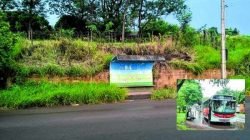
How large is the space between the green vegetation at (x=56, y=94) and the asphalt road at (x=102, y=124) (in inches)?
22.7

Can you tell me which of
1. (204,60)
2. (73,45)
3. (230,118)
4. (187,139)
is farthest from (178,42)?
(230,118)

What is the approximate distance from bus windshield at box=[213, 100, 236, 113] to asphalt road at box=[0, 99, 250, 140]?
5.32 m

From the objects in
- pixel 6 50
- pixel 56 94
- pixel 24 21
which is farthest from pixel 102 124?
pixel 24 21

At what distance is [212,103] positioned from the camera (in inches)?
144

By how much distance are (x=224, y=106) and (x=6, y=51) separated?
13514 mm

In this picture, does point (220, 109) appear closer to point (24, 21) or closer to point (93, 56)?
point (93, 56)

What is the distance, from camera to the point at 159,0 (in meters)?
31.0

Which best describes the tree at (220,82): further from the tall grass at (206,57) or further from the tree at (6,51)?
the tall grass at (206,57)

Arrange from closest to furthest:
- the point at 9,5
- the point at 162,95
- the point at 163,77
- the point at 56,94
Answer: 1. the point at 56,94
2. the point at 162,95
3. the point at 163,77
4. the point at 9,5

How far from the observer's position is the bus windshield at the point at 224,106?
3.61 m

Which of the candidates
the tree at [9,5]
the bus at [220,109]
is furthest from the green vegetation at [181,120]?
the tree at [9,5]

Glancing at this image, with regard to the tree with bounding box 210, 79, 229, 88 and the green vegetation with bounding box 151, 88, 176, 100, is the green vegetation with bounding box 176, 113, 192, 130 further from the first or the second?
the green vegetation with bounding box 151, 88, 176, 100

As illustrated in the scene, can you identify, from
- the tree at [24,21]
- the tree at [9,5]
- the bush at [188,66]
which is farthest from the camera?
the tree at [9,5]

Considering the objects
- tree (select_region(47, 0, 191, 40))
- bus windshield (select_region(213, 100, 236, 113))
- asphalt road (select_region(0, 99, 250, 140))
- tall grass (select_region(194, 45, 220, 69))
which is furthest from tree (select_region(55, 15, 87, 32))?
bus windshield (select_region(213, 100, 236, 113))
